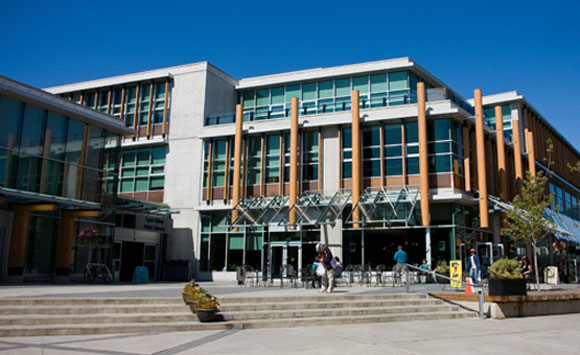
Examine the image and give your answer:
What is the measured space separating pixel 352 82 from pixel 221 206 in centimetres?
1088

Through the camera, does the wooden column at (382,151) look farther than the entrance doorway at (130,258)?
Yes

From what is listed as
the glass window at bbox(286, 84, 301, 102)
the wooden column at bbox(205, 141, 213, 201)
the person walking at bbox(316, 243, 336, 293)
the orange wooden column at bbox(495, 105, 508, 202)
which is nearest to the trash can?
the orange wooden column at bbox(495, 105, 508, 202)

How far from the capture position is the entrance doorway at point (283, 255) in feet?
89.0

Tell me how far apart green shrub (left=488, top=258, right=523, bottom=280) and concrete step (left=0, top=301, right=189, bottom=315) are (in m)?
8.17

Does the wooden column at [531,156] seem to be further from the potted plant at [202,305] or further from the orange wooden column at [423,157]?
the potted plant at [202,305]

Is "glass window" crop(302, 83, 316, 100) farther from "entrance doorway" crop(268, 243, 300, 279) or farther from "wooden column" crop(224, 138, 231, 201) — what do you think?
"entrance doorway" crop(268, 243, 300, 279)

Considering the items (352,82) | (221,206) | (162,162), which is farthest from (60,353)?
(352,82)

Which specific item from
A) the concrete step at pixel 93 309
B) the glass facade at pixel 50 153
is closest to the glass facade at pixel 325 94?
the glass facade at pixel 50 153

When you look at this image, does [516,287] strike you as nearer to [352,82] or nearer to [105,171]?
[105,171]

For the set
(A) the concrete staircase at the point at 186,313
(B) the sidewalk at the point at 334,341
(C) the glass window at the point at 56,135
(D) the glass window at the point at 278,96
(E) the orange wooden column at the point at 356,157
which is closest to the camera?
(B) the sidewalk at the point at 334,341

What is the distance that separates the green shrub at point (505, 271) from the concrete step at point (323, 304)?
173 cm

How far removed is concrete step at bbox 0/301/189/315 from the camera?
1066 centimetres

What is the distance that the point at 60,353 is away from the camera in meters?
7.87

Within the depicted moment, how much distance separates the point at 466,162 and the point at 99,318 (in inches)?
839
